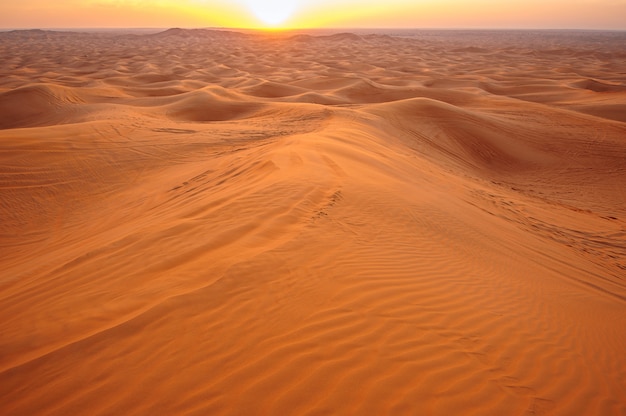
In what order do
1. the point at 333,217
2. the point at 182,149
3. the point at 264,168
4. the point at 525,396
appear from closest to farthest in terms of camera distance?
the point at 525,396
the point at 333,217
the point at 264,168
the point at 182,149

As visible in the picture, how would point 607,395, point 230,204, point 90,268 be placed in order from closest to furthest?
point 607,395, point 90,268, point 230,204

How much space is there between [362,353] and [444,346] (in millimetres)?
636

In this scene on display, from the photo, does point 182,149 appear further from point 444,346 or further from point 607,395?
point 607,395

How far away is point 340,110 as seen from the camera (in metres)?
12.8

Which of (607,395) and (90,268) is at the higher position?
(90,268)

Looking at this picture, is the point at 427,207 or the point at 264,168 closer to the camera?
the point at 427,207

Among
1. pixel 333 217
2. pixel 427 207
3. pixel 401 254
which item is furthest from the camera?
pixel 427 207

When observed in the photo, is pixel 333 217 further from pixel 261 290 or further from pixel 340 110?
pixel 340 110

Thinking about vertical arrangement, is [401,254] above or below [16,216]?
above

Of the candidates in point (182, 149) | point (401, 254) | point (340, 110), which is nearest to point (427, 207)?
point (401, 254)

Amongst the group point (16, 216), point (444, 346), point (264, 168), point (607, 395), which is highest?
point (264, 168)

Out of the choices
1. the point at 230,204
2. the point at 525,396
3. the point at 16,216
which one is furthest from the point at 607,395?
the point at 16,216

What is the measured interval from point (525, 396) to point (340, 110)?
11.5m

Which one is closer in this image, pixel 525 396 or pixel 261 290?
pixel 525 396
